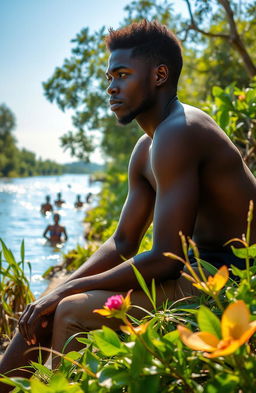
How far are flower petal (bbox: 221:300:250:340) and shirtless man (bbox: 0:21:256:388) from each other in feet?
3.51

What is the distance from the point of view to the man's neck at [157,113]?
2.36 metres

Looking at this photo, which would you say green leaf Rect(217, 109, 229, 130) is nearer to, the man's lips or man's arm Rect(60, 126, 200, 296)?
the man's lips

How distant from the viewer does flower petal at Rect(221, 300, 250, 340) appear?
2.78 ft

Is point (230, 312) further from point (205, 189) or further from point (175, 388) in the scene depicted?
point (205, 189)

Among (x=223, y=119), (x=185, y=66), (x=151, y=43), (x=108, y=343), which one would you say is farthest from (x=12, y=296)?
(x=185, y=66)

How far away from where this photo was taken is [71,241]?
11133 mm

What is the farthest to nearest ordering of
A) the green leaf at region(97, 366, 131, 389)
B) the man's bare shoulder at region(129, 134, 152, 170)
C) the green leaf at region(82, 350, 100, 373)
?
the man's bare shoulder at region(129, 134, 152, 170), the green leaf at region(82, 350, 100, 373), the green leaf at region(97, 366, 131, 389)

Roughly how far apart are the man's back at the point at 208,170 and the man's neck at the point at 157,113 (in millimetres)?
58

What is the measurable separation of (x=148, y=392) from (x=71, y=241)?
400 inches

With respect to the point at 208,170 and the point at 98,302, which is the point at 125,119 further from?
the point at 98,302

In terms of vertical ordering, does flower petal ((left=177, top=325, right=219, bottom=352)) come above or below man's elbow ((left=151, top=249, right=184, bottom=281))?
above

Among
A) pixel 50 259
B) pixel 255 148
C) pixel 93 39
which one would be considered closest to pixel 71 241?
pixel 50 259

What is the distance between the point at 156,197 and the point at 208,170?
25cm

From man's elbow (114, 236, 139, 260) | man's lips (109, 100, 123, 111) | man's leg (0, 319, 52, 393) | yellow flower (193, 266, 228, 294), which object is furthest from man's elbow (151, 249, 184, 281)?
yellow flower (193, 266, 228, 294)
